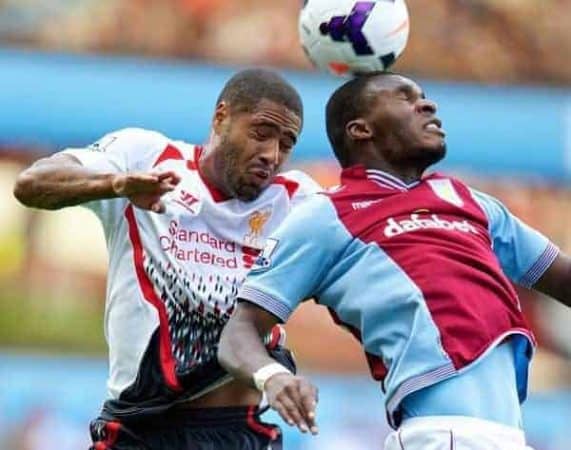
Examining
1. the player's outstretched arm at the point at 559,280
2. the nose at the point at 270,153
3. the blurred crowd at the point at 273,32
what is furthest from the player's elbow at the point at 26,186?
the blurred crowd at the point at 273,32

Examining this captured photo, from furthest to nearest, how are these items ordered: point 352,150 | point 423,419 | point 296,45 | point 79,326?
point 296,45, point 79,326, point 352,150, point 423,419

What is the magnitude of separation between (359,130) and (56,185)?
98 centimetres

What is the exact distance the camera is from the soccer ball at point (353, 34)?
6.00 m

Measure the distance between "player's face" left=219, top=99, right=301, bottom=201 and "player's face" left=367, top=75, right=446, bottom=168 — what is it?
0.51 meters

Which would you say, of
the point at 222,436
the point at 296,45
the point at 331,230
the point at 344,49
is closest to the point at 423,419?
the point at 331,230

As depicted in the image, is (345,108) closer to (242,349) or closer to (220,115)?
(220,115)

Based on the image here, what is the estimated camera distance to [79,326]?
13602mm

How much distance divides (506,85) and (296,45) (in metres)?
1.88

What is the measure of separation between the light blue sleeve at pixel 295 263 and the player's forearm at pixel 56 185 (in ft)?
2.07

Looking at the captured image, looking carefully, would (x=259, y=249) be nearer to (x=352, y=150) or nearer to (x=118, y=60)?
(x=352, y=150)

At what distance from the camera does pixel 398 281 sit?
16.8 ft

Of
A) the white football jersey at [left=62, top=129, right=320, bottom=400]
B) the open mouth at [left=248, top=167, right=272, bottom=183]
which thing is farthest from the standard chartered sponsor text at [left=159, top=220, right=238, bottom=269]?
the open mouth at [left=248, top=167, right=272, bottom=183]

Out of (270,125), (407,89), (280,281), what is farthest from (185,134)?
(280,281)

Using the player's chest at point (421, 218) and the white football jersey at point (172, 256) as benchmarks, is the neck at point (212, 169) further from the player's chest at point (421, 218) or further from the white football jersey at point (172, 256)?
the player's chest at point (421, 218)
